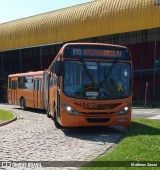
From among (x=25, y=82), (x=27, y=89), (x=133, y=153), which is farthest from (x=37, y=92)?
(x=133, y=153)

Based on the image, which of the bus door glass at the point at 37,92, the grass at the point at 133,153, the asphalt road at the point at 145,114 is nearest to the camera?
the grass at the point at 133,153

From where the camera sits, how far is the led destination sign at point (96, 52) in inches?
554

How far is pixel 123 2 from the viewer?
4031 cm

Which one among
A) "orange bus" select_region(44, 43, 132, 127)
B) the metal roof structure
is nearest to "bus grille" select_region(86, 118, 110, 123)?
"orange bus" select_region(44, 43, 132, 127)

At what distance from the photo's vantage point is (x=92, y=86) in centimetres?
1380

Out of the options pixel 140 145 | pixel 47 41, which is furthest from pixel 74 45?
pixel 47 41

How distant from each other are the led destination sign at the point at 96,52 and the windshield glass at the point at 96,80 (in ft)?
0.87

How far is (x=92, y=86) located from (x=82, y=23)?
30249 millimetres

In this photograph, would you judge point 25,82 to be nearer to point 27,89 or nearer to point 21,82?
point 27,89

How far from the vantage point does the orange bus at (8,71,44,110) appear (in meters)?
24.9

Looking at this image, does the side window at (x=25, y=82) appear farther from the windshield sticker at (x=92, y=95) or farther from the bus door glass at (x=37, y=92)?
the windshield sticker at (x=92, y=95)

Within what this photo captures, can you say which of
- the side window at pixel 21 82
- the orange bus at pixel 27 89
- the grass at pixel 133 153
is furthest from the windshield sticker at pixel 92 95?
the side window at pixel 21 82

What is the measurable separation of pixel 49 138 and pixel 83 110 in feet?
5.75

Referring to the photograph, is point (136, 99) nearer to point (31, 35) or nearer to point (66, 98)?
point (31, 35)
